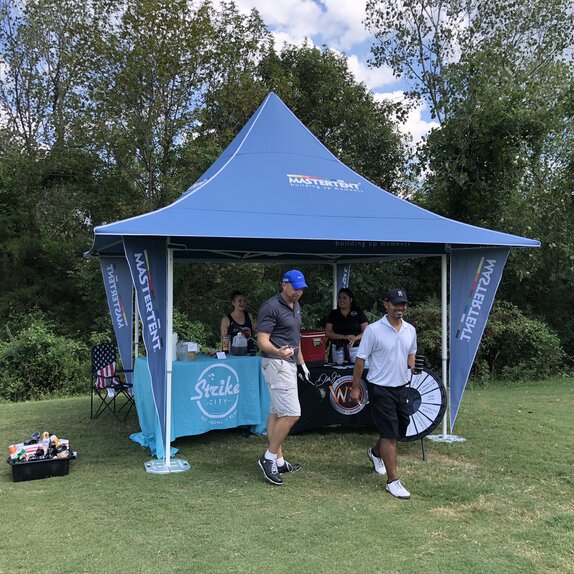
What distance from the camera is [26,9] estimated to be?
13164 mm

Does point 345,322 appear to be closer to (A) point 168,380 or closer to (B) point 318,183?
(B) point 318,183

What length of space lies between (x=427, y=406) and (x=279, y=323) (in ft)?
5.72

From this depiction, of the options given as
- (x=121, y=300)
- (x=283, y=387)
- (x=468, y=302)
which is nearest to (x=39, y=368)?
(x=121, y=300)

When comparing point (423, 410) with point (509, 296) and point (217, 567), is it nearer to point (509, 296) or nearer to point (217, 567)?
point (217, 567)

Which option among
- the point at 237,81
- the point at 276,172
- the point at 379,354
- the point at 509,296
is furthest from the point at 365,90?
the point at 379,354

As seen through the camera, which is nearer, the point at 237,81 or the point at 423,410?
the point at 423,410

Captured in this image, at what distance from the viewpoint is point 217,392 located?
16.2 feet

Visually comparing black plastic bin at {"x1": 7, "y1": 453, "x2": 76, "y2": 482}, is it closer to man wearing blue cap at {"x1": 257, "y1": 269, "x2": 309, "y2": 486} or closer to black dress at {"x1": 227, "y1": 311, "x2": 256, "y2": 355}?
man wearing blue cap at {"x1": 257, "y1": 269, "x2": 309, "y2": 486}

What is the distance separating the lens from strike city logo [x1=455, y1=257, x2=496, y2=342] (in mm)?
4969

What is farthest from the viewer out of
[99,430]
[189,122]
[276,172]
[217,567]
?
[189,122]

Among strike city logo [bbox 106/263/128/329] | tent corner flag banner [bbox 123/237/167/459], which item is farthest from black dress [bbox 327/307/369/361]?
strike city logo [bbox 106/263/128/329]

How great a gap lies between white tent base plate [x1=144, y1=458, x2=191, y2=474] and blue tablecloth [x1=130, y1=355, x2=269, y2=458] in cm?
14

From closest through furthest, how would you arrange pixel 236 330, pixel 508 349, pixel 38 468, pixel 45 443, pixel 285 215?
1. pixel 38 468
2. pixel 45 443
3. pixel 285 215
4. pixel 236 330
5. pixel 508 349

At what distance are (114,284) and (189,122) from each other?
626 centimetres
